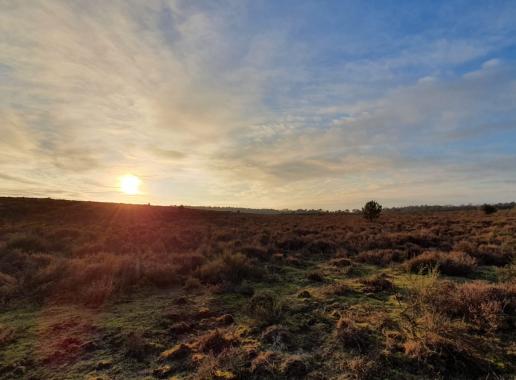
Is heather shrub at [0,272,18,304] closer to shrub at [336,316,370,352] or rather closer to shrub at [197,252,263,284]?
shrub at [197,252,263,284]

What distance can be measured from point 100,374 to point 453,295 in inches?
263

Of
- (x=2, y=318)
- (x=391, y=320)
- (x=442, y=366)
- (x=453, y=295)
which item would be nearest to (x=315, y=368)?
(x=442, y=366)

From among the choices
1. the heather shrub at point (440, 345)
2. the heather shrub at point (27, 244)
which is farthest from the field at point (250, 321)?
the heather shrub at point (27, 244)

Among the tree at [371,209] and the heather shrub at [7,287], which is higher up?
the tree at [371,209]

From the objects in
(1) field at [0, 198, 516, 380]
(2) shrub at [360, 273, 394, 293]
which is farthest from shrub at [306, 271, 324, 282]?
(2) shrub at [360, 273, 394, 293]

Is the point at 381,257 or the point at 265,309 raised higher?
the point at 381,257

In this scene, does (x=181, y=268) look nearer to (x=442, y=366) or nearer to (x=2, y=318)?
(x=2, y=318)

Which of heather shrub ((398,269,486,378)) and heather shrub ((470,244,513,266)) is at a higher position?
heather shrub ((470,244,513,266))

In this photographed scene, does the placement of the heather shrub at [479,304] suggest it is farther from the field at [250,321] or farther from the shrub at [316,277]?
the shrub at [316,277]

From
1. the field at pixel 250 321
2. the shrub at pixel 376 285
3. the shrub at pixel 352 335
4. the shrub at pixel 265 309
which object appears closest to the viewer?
the field at pixel 250 321

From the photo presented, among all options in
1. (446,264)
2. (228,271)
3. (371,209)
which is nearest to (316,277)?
(228,271)

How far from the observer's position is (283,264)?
12391 mm

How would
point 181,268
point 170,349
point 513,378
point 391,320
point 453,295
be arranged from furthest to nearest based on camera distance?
1. point 181,268
2. point 453,295
3. point 391,320
4. point 170,349
5. point 513,378

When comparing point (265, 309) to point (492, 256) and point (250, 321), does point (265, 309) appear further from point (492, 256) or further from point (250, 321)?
point (492, 256)
